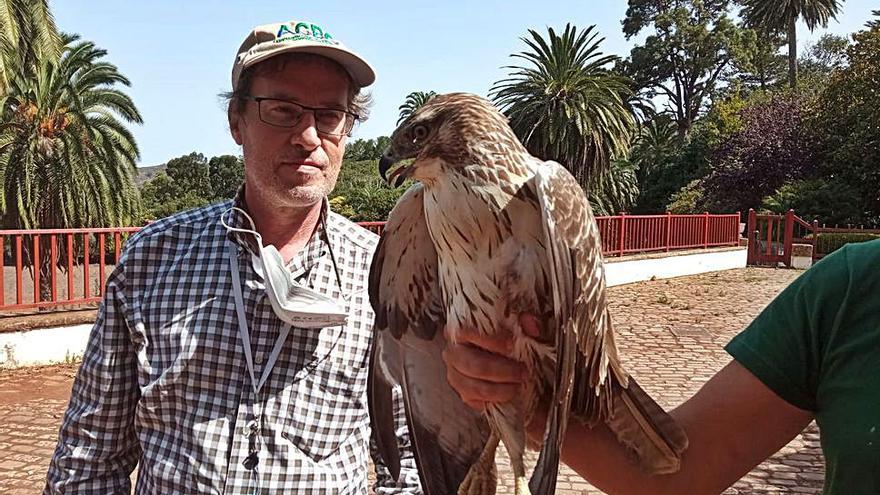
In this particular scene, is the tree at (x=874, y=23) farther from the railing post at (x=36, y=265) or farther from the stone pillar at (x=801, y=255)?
the railing post at (x=36, y=265)

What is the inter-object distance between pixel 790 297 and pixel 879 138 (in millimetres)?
32853

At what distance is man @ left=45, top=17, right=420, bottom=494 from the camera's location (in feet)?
6.72

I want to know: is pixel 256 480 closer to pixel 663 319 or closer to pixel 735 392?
pixel 735 392

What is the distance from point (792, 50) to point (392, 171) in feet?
183

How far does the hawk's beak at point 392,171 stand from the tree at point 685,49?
50.8 metres

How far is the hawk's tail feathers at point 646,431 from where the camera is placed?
→ 1.85m

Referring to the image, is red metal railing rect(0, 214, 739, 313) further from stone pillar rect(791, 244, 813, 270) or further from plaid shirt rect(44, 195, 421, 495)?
plaid shirt rect(44, 195, 421, 495)

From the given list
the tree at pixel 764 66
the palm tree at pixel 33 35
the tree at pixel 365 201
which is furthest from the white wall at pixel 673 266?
the tree at pixel 764 66

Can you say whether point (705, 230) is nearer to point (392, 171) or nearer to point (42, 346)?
point (42, 346)

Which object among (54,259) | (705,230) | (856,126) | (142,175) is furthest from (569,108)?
(142,175)

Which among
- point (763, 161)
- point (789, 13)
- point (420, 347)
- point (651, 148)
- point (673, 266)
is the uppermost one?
point (789, 13)

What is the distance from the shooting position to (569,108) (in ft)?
85.4

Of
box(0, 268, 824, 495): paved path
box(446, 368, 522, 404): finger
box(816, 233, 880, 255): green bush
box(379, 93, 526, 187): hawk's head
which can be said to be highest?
box(379, 93, 526, 187): hawk's head

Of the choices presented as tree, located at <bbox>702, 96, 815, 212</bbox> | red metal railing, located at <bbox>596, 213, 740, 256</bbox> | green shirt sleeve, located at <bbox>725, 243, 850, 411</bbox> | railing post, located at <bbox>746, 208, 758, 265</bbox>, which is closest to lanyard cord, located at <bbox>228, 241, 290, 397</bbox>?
green shirt sleeve, located at <bbox>725, 243, 850, 411</bbox>
